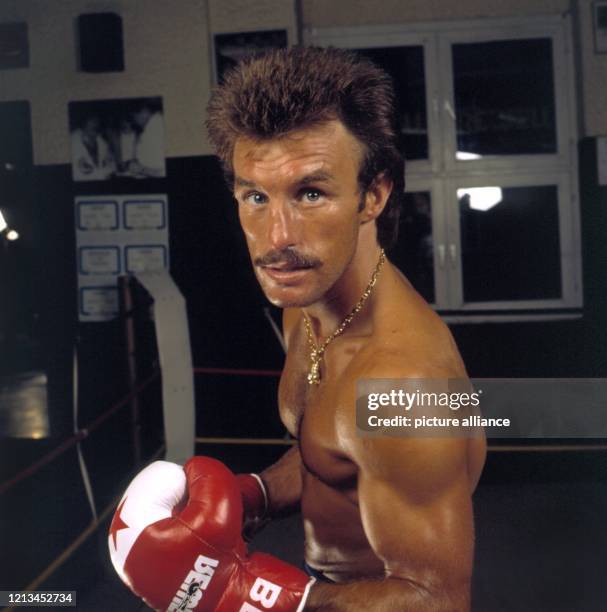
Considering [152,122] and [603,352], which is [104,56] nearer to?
[152,122]

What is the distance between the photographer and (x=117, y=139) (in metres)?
2.05

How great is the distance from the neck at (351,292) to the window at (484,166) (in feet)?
4.30

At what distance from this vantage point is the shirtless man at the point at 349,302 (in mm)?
569

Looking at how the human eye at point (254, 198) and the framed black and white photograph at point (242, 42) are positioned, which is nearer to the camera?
the human eye at point (254, 198)

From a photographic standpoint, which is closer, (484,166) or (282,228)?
(282,228)

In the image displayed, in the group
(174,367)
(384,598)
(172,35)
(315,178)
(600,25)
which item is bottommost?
(384,598)

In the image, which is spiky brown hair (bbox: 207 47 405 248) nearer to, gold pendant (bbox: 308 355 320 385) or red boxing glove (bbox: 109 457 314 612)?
gold pendant (bbox: 308 355 320 385)

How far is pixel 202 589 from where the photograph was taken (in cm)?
62

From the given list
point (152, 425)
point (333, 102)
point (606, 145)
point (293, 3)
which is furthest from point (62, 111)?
point (333, 102)

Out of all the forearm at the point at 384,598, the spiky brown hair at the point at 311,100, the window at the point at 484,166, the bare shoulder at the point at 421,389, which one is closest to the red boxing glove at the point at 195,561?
the forearm at the point at 384,598

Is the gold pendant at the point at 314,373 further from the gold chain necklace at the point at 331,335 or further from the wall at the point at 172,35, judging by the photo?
the wall at the point at 172,35

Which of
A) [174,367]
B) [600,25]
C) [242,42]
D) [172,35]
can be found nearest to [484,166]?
[600,25]

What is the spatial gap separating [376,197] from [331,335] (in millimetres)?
150

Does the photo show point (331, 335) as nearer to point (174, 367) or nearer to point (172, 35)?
point (174, 367)
